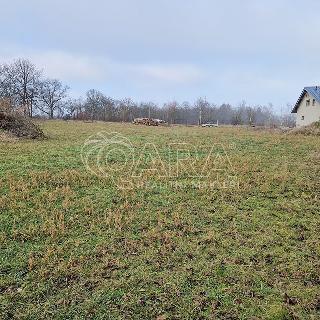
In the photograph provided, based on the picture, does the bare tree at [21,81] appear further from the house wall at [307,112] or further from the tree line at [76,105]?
the house wall at [307,112]

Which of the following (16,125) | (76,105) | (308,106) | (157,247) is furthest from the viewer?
(76,105)

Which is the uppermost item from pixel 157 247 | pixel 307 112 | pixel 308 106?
pixel 308 106

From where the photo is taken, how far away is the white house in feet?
119

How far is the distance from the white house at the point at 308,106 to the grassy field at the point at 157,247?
30.4 metres

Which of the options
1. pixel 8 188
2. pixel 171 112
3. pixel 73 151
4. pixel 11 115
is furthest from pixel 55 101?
pixel 8 188

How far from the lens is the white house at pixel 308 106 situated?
119 ft

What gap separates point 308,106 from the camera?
126 ft

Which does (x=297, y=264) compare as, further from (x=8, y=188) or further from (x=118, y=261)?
(x=8, y=188)

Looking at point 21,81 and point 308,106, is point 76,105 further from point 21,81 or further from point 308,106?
point 308,106

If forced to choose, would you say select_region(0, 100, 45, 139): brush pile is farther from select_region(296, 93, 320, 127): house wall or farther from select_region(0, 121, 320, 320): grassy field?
select_region(296, 93, 320, 127): house wall

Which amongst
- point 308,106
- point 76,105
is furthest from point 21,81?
point 308,106

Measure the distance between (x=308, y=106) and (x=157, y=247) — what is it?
37.5 meters

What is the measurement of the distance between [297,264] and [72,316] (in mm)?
3234

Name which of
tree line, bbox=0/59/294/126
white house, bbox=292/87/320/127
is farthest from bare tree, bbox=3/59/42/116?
white house, bbox=292/87/320/127
